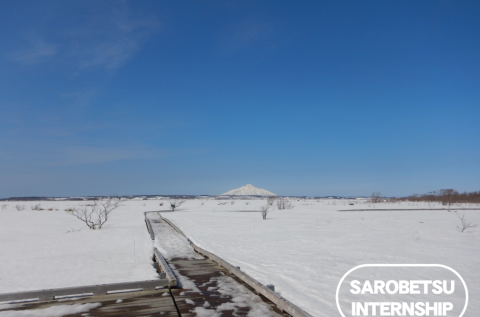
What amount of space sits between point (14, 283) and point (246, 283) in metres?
5.15

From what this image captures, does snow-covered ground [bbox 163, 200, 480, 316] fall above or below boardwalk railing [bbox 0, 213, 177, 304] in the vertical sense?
below

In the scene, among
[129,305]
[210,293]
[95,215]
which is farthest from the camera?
[95,215]

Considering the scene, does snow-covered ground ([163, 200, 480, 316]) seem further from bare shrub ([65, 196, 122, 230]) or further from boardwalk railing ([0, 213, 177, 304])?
bare shrub ([65, 196, 122, 230])

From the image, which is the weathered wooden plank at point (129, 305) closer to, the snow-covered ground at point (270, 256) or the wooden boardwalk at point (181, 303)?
the wooden boardwalk at point (181, 303)

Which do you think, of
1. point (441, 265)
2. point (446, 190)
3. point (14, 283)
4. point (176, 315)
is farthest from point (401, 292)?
point (446, 190)

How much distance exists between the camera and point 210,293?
220 inches

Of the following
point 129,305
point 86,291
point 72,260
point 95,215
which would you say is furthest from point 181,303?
point 95,215

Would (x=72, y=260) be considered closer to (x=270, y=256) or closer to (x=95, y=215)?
(x=270, y=256)

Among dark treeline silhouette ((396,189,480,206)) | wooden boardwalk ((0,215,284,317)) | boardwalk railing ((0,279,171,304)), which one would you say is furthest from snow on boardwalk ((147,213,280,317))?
dark treeline silhouette ((396,189,480,206))

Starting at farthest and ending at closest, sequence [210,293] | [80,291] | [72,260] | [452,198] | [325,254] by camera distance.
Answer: [452,198] < [325,254] < [72,260] < [210,293] < [80,291]

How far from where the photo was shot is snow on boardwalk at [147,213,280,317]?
472 cm

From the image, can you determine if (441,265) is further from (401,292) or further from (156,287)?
(156,287)

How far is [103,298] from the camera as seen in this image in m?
5.33

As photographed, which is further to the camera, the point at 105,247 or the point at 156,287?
the point at 105,247
